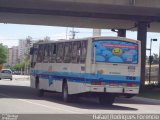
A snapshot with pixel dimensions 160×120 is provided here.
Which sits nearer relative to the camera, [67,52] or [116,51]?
[116,51]

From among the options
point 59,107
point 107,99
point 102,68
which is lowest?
point 59,107

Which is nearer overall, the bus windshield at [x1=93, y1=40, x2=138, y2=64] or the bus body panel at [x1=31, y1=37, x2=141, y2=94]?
the bus body panel at [x1=31, y1=37, x2=141, y2=94]

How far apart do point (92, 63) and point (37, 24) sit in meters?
29.5

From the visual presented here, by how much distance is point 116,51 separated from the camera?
989 inches

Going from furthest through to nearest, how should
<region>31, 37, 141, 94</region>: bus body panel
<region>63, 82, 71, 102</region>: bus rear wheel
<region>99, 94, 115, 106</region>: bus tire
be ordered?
<region>63, 82, 71, 102</region>: bus rear wheel, <region>99, 94, 115, 106</region>: bus tire, <region>31, 37, 141, 94</region>: bus body panel

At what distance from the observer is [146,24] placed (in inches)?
1844

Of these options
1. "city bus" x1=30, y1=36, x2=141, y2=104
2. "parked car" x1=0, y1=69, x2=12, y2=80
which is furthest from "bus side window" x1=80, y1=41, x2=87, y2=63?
"parked car" x1=0, y1=69, x2=12, y2=80

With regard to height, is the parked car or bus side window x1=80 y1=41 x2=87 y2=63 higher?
bus side window x1=80 y1=41 x2=87 y2=63

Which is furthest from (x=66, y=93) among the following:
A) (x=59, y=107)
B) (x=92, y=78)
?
(x=59, y=107)

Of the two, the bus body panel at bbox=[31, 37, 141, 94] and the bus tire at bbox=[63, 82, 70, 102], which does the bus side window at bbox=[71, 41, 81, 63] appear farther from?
the bus tire at bbox=[63, 82, 70, 102]

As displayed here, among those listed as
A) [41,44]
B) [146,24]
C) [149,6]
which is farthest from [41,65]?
[146,24]

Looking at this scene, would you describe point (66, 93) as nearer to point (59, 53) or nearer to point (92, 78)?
point (59, 53)

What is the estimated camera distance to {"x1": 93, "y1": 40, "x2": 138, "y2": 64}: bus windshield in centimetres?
2483

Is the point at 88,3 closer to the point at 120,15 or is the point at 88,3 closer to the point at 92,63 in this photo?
the point at 120,15
